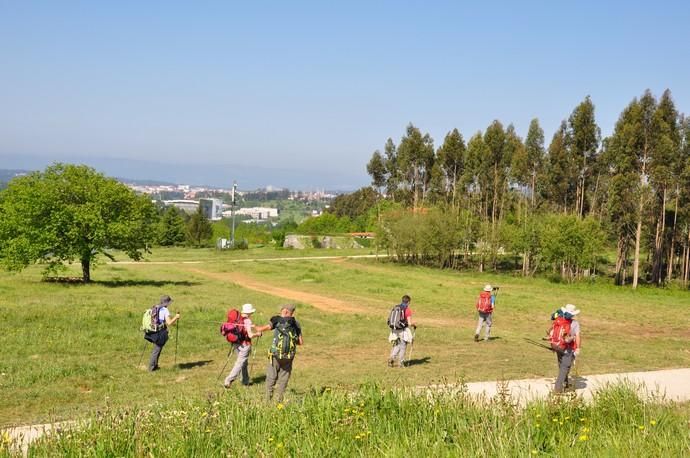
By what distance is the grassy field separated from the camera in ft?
44.1

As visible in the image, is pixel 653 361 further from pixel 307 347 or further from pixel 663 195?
pixel 663 195

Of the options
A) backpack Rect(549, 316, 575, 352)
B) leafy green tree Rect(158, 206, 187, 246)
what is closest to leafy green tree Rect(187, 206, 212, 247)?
leafy green tree Rect(158, 206, 187, 246)

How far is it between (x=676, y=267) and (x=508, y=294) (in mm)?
34303

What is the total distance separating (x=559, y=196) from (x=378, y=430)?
60363mm

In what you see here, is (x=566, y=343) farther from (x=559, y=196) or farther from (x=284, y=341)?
(x=559, y=196)

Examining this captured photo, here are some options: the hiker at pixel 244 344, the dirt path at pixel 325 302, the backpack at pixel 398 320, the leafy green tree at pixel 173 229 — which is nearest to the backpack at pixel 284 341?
the hiker at pixel 244 344

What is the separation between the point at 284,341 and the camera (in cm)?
1117

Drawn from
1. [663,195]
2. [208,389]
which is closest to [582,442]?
[208,389]

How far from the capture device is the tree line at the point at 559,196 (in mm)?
50562

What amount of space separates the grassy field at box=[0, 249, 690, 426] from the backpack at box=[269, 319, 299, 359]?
839mm

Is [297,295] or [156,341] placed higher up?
[156,341]

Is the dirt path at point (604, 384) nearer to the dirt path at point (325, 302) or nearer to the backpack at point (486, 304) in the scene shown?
the backpack at point (486, 304)

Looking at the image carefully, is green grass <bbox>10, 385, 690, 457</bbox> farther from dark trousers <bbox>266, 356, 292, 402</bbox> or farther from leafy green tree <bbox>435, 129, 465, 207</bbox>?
leafy green tree <bbox>435, 129, 465, 207</bbox>

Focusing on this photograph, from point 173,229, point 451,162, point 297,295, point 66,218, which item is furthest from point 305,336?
point 173,229
